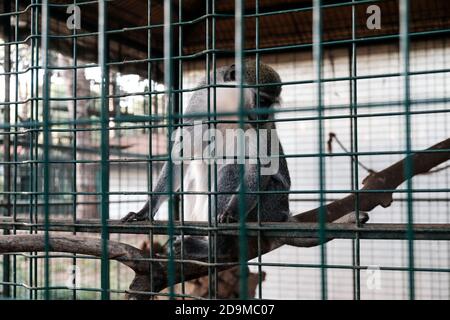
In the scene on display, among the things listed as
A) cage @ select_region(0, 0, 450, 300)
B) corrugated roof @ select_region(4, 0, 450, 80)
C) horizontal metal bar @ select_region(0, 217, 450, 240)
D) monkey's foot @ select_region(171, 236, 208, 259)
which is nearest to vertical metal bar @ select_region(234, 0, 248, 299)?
cage @ select_region(0, 0, 450, 300)

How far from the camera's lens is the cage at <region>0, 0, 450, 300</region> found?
3184 mm

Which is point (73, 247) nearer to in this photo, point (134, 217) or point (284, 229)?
point (134, 217)

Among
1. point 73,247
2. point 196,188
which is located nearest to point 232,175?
point 196,188

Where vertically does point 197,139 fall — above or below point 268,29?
below

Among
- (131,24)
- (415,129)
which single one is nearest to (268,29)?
(131,24)

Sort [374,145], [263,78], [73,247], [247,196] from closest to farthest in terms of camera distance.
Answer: [73,247]
[247,196]
[263,78]
[374,145]

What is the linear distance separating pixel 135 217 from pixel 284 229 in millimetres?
1093

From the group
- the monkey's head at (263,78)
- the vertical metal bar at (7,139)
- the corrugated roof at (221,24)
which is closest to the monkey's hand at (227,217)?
the monkey's head at (263,78)

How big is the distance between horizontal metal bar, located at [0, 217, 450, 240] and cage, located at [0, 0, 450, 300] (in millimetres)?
11

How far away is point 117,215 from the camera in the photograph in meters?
6.65

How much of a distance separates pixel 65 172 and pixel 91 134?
3.34ft

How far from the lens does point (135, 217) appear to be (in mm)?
3480

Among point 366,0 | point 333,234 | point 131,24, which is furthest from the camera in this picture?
point 131,24
